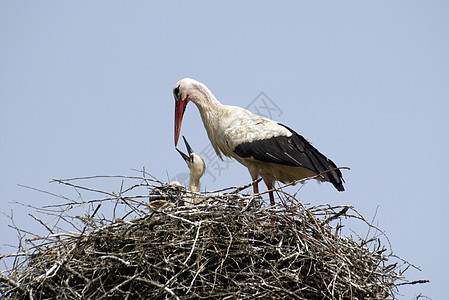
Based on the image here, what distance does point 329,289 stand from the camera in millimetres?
4910

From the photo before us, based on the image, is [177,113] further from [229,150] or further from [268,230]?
[268,230]

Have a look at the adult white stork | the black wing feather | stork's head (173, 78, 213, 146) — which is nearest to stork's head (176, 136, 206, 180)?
the adult white stork

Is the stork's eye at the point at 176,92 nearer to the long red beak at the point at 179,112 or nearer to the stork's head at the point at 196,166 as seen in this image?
the long red beak at the point at 179,112

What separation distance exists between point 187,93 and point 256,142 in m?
1.00

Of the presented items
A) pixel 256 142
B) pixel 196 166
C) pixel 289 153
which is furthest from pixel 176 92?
pixel 289 153

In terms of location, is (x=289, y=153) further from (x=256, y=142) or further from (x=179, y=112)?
(x=179, y=112)

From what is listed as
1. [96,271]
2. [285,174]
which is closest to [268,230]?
[96,271]

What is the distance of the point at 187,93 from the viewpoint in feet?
24.9

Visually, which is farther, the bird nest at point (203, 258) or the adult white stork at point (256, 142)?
the adult white stork at point (256, 142)

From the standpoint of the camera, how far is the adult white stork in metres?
6.95

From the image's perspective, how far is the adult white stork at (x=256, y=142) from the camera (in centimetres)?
695

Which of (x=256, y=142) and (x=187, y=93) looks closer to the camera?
(x=256, y=142)

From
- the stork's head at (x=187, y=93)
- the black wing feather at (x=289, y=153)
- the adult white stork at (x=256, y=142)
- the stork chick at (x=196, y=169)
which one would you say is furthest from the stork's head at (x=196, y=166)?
the black wing feather at (x=289, y=153)

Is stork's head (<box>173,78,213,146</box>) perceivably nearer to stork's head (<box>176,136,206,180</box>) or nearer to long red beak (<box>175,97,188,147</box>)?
long red beak (<box>175,97,188,147</box>)
